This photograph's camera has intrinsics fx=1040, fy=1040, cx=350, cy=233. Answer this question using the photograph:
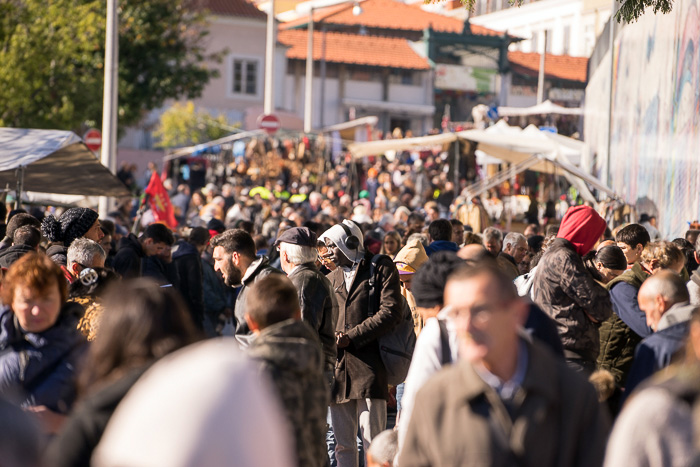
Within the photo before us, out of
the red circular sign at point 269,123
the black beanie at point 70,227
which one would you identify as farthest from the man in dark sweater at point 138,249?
the red circular sign at point 269,123

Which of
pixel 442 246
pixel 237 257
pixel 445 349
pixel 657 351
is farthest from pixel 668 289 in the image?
pixel 442 246

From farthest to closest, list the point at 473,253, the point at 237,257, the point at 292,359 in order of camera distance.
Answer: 1. the point at 237,257
2. the point at 473,253
3. the point at 292,359

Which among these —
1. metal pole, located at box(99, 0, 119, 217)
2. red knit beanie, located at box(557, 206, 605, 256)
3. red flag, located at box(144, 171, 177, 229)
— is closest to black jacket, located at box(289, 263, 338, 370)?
red knit beanie, located at box(557, 206, 605, 256)

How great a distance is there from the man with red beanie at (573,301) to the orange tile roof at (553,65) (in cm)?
5895

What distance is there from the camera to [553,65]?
216ft

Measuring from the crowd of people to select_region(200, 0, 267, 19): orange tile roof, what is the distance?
4621 centimetres

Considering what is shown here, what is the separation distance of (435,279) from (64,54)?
17575 millimetres

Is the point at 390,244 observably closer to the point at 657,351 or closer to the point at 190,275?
the point at 190,275

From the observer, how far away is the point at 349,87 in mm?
59438

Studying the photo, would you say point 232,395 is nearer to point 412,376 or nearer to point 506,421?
point 506,421

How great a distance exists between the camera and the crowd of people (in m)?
2.47

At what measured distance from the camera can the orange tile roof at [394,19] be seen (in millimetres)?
62812

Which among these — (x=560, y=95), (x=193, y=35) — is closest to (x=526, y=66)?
(x=560, y=95)

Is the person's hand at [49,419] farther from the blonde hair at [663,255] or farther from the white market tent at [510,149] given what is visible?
the white market tent at [510,149]
